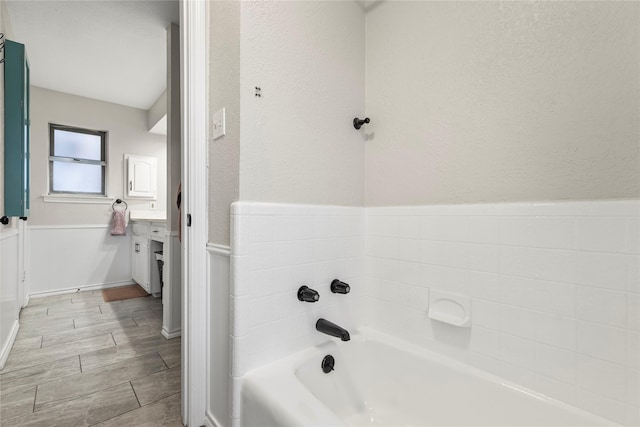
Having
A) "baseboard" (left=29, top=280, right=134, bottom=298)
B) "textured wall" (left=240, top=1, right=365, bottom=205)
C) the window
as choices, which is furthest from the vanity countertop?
"textured wall" (left=240, top=1, right=365, bottom=205)

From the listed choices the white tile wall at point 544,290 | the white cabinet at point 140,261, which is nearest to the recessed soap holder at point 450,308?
the white tile wall at point 544,290

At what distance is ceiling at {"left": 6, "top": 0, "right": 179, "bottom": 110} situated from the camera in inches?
83.7

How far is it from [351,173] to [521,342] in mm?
1010

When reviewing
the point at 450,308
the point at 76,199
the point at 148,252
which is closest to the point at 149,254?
the point at 148,252

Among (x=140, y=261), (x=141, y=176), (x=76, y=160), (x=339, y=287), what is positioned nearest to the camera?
(x=339, y=287)

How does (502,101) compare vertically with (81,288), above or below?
above

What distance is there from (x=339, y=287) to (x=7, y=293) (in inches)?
92.5

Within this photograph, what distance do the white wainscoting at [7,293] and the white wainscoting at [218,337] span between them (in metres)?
1.57

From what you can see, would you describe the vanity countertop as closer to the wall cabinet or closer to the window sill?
the window sill

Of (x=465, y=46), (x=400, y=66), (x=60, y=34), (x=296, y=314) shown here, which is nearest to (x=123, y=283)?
(x=60, y=34)

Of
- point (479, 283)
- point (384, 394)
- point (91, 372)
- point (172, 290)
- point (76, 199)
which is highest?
point (76, 199)

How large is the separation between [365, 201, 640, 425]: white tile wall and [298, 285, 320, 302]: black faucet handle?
490 mm

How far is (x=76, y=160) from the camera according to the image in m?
3.62

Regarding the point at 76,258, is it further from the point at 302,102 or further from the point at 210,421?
the point at 302,102
